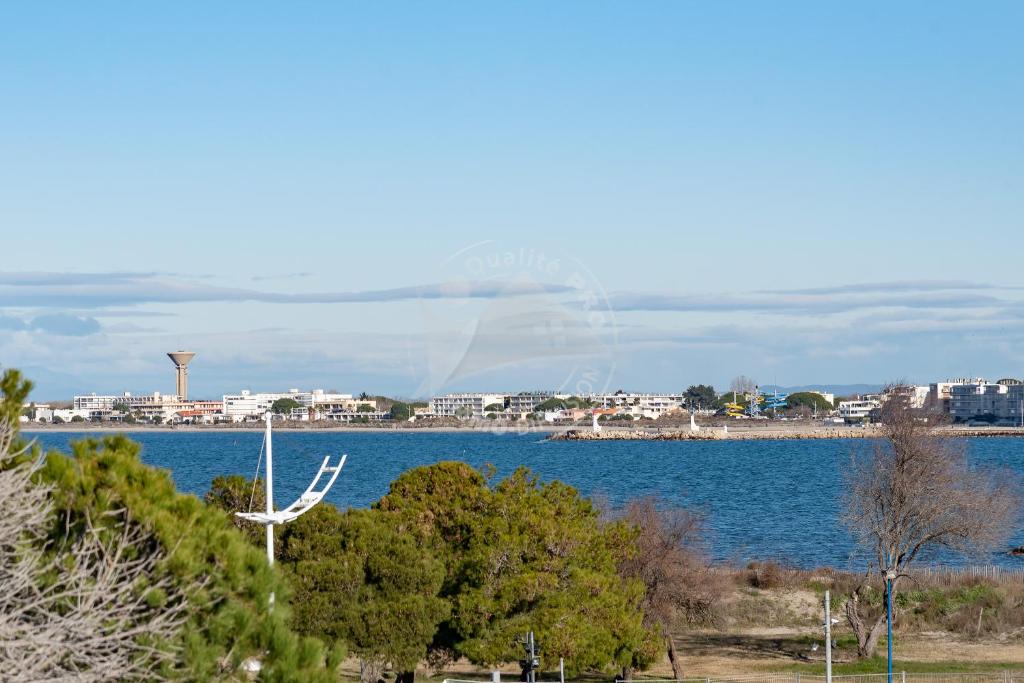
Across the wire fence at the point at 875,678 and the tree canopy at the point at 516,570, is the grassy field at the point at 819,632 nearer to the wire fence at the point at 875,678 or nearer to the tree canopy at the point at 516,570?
the wire fence at the point at 875,678

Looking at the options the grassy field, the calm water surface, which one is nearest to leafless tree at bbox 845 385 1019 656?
the grassy field

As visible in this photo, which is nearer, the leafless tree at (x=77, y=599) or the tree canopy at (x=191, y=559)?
the leafless tree at (x=77, y=599)

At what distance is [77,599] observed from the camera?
14.2 m

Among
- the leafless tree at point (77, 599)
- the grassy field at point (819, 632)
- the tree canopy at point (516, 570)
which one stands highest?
the leafless tree at point (77, 599)

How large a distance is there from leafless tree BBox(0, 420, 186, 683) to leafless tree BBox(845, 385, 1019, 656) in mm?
33388

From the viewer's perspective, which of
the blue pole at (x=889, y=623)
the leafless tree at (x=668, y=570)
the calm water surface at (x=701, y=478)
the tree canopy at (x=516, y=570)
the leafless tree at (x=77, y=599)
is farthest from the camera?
the calm water surface at (x=701, y=478)

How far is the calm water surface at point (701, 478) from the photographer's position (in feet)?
258

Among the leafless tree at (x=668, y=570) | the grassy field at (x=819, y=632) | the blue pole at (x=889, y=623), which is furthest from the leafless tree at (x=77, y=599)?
the blue pole at (x=889, y=623)

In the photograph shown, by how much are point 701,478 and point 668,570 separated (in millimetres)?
93811

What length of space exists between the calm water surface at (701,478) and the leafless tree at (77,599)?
37.5 m

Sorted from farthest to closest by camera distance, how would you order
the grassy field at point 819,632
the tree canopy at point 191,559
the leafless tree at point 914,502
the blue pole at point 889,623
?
the leafless tree at point 914,502
the grassy field at point 819,632
the blue pole at point 889,623
the tree canopy at point 191,559

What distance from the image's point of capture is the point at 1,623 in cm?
1334

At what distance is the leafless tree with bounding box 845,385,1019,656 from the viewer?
45219mm

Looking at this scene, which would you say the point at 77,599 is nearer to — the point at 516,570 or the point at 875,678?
the point at 516,570
